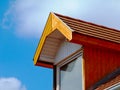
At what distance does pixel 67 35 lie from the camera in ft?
31.3

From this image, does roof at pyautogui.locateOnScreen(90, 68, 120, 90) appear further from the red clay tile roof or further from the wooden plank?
the red clay tile roof

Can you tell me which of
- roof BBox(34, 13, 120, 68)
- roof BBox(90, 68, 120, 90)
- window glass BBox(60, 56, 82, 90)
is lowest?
roof BBox(90, 68, 120, 90)

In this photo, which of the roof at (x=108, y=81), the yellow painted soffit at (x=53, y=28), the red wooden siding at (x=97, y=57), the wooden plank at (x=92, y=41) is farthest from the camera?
the yellow painted soffit at (x=53, y=28)

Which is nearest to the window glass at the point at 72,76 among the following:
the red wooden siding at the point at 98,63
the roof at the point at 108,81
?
the red wooden siding at the point at 98,63

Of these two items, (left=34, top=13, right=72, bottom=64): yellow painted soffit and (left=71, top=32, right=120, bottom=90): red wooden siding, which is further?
(left=34, top=13, right=72, bottom=64): yellow painted soffit

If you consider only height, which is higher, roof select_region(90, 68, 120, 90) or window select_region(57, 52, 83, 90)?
window select_region(57, 52, 83, 90)

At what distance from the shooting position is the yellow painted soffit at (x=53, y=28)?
9594mm

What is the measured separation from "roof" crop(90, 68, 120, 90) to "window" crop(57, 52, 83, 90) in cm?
46

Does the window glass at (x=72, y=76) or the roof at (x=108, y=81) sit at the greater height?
the window glass at (x=72, y=76)

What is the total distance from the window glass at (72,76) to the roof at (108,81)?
499 millimetres

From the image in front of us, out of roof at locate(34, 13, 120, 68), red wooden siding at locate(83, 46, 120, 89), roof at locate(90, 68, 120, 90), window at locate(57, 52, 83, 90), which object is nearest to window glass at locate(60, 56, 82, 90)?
window at locate(57, 52, 83, 90)

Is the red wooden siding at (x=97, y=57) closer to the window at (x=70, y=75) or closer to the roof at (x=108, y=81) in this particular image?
the roof at (x=108, y=81)

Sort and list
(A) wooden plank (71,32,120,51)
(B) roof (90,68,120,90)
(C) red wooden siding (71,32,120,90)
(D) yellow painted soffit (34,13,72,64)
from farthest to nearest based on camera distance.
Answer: (D) yellow painted soffit (34,13,72,64)
(C) red wooden siding (71,32,120,90)
(A) wooden plank (71,32,120,51)
(B) roof (90,68,120,90)

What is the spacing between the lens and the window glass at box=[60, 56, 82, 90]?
31.7 ft
